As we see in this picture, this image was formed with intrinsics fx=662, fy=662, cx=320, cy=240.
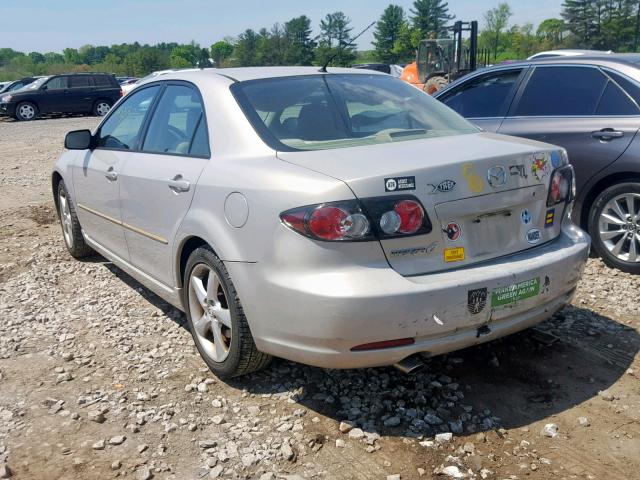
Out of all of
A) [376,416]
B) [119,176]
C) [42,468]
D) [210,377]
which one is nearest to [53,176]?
[119,176]

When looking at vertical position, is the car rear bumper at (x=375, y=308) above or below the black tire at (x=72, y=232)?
above

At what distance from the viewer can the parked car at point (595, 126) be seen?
205 inches

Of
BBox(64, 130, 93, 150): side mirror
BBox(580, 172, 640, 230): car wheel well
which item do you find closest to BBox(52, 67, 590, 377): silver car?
BBox(64, 130, 93, 150): side mirror

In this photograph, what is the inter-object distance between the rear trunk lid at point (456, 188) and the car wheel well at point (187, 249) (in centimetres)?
75

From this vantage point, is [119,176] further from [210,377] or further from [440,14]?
[440,14]

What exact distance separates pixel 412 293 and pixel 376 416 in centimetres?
78

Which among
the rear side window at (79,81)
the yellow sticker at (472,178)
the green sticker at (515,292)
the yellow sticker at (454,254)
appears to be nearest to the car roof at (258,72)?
the yellow sticker at (472,178)

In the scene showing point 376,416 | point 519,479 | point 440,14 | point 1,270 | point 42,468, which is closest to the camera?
point 519,479

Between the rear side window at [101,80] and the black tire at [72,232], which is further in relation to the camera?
the rear side window at [101,80]

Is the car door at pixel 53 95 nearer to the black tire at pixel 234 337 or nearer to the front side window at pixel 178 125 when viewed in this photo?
the front side window at pixel 178 125

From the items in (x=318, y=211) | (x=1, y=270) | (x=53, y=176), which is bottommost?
(x=1, y=270)

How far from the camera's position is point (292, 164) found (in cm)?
312

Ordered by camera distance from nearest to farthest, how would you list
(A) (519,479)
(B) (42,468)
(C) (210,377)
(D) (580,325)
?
(A) (519,479) → (B) (42,468) → (C) (210,377) → (D) (580,325)

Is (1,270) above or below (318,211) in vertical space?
below
